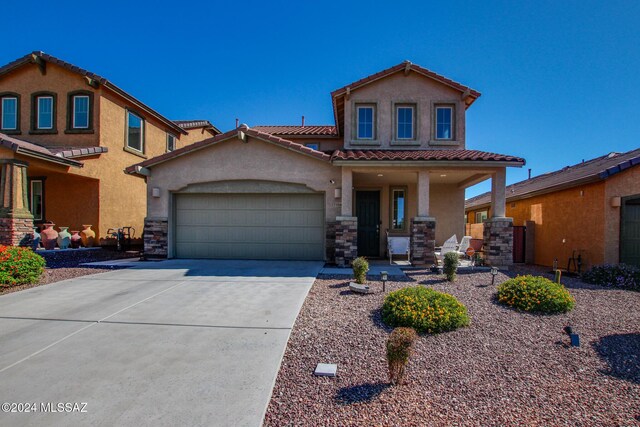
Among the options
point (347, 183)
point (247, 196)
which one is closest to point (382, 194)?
point (347, 183)

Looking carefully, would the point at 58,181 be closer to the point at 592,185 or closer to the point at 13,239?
the point at 13,239

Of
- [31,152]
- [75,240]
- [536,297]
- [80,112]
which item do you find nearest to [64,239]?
[75,240]

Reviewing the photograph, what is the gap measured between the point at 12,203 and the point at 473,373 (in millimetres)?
13487

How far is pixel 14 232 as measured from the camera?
10.3m

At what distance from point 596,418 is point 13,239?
14267 mm

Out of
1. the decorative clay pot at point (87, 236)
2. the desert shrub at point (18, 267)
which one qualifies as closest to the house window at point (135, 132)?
the decorative clay pot at point (87, 236)

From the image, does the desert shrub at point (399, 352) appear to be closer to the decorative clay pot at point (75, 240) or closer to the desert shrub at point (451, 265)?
the desert shrub at point (451, 265)

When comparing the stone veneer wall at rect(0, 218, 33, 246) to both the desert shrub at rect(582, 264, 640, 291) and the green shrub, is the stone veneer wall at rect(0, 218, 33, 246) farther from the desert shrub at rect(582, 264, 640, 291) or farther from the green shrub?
the desert shrub at rect(582, 264, 640, 291)

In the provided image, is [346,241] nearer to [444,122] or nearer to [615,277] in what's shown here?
[444,122]

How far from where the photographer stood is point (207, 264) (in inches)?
382

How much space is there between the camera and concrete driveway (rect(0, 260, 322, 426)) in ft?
9.86

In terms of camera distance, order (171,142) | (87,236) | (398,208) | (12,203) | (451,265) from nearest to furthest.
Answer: (451,265), (12,203), (398,208), (87,236), (171,142)

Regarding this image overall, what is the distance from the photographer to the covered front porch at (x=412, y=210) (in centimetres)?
969

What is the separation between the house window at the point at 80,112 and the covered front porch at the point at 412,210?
1101cm
